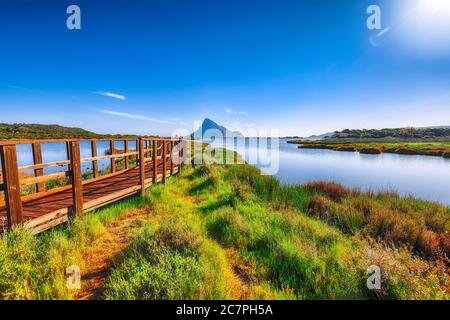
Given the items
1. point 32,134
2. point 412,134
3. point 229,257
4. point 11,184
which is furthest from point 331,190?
point 412,134

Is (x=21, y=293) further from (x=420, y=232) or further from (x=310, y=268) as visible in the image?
(x=420, y=232)

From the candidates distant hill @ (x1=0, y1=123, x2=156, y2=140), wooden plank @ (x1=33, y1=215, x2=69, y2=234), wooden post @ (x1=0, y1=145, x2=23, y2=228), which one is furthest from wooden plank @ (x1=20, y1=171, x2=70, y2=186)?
distant hill @ (x1=0, y1=123, x2=156, y2=140)

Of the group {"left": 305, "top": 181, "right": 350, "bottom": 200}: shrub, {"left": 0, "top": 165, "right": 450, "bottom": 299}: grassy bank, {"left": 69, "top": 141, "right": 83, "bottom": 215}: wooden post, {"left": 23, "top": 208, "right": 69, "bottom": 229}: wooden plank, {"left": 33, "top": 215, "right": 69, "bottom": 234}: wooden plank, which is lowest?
{"left": 305, "top": 181, "right": 350, "bottom": 200}: shrub

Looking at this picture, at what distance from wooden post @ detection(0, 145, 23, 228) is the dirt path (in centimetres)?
147

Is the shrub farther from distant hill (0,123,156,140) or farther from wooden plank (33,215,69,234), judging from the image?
distant hill (0,123,156,140)

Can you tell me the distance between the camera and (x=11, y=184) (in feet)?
11.4

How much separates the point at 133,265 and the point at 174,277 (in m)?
0.75

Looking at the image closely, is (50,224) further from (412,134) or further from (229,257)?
(412,134)

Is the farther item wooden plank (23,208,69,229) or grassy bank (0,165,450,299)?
wooden plank (23,208,69,229)

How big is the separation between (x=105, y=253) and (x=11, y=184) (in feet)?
6.77

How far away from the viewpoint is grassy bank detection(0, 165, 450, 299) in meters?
2.81
